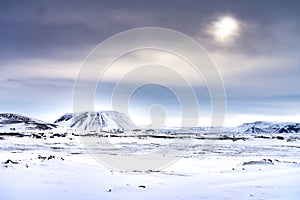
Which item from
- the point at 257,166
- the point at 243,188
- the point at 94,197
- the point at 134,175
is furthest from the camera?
the point at 257,166

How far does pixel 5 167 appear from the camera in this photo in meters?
20.0

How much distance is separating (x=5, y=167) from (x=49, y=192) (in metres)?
7.50

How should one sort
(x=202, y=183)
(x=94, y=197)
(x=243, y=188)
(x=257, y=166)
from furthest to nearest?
(x=257, y=166)
(x=202, y=183)
(x=243, y=188)
(x=94, y=197)

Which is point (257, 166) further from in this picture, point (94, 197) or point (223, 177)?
point (94, 197)

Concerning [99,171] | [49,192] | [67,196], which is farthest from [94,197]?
[99,171]

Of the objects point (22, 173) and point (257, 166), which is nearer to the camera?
point (22, 173)

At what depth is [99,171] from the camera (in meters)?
21.2

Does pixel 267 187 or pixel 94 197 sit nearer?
pixel 94 197

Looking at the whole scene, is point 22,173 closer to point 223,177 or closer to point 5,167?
point 5,167

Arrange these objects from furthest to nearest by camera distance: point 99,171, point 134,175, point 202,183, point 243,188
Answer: point 99,171
point 134,175
point 202,183
point 243,188

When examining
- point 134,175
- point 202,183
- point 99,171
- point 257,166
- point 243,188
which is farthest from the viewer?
point 257,166

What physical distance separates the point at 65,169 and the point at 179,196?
9556mm

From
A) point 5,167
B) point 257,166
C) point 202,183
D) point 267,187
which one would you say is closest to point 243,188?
point 267,187

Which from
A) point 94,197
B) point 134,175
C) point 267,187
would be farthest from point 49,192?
point 267,187
